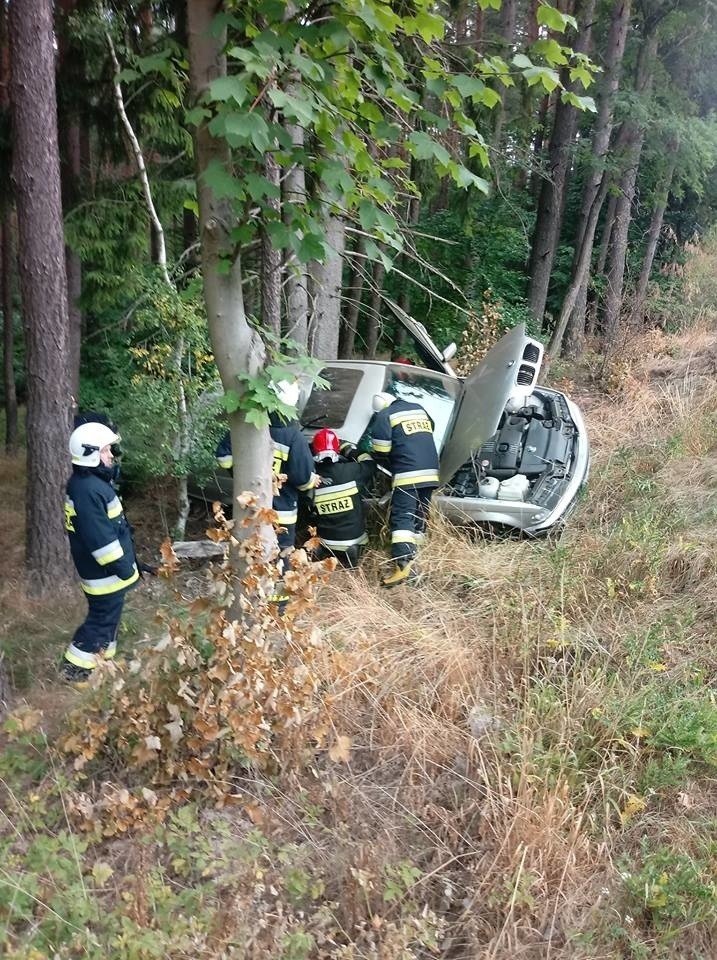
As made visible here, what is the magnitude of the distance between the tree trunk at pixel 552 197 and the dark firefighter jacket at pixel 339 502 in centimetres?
760

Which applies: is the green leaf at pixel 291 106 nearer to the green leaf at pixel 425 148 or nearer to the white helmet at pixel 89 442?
the green leaf at pixel 425 148

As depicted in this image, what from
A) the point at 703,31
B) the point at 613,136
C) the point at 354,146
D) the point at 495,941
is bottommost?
the point at 495,941

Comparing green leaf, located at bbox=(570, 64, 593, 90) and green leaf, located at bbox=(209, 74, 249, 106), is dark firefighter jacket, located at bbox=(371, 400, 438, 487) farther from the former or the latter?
green leaf, located at bbox=(209, 74, 249, 106)

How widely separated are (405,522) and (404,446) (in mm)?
529

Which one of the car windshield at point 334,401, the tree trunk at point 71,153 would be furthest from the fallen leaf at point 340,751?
the tree trunk at point 71,153

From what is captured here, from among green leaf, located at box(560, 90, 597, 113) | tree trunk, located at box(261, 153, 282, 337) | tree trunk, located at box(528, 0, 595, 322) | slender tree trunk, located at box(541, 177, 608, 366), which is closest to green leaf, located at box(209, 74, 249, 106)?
green leaf, located at box(560, 90, 597, 113)

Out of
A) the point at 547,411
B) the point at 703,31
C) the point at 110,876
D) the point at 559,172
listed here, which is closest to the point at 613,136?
the point at 703,31

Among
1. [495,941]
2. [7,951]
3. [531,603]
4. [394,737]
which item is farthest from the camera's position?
[531,603]

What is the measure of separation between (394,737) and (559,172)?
403 inches

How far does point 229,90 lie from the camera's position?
73.9 inches

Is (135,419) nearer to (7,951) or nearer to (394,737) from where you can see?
(394,737)

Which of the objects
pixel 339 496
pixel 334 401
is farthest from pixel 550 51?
pixel 334 401

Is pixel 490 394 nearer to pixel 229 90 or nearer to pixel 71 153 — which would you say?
pixel 229 90

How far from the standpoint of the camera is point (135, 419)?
5.80 m
